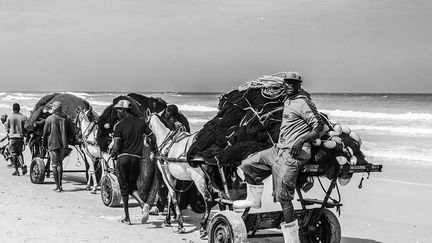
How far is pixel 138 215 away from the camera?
12.2m

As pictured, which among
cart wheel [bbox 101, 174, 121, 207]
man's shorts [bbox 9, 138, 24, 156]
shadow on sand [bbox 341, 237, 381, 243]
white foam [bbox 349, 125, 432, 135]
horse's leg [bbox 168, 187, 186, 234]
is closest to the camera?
shadow on sand [bbox 341, 237, 381, 243]

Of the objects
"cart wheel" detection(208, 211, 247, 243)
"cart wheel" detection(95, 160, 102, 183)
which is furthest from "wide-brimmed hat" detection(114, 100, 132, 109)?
"cart wheel" detection(95, 160, 102, 183)

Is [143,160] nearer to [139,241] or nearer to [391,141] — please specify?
[139,241]

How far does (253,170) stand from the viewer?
27.4 feet

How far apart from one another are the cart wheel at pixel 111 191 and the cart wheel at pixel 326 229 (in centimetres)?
531

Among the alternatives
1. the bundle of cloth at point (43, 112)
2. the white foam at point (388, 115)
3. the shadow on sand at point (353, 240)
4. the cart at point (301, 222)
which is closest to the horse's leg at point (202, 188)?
the cart at point (301, 222)

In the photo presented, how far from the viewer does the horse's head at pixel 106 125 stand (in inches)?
528

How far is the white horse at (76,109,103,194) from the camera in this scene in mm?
15008

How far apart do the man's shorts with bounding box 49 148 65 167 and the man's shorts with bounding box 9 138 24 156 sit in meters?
3.44

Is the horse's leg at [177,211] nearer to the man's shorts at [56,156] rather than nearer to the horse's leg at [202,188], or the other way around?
the horse's leg at [202,188]

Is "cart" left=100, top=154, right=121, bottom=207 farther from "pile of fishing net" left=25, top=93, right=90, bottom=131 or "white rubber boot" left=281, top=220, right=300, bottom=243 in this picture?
"white rubber boot" left=281, top=220, right=300, bottom=243

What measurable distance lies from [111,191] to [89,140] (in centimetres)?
248

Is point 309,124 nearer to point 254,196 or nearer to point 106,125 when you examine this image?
point 254,196

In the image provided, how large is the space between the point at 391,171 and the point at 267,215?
33.9ft
